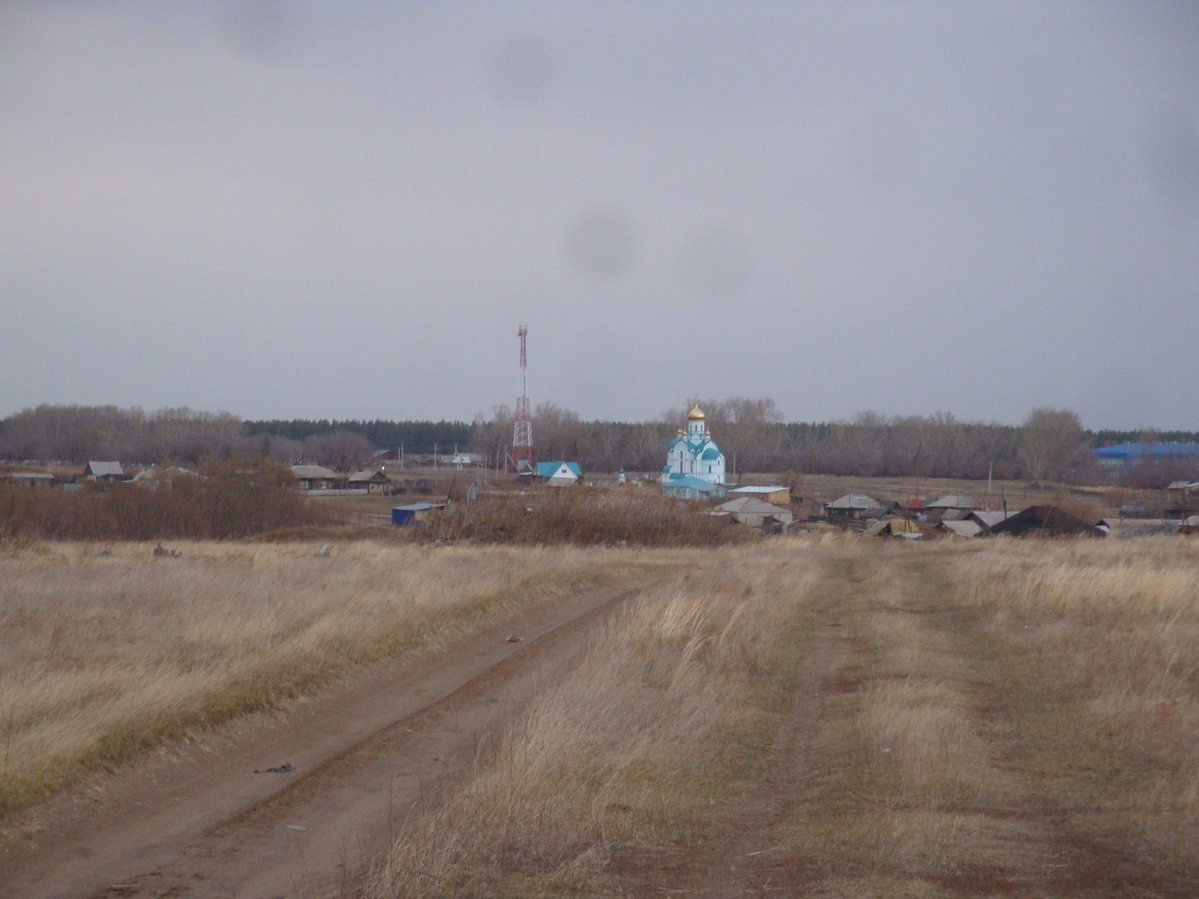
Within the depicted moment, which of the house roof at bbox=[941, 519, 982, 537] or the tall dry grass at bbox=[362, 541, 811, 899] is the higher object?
the tall dry grass at bbox=[362, 541, 811, 899]

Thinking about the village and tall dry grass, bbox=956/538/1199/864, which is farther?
the village

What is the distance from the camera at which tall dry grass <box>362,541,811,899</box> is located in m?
5.14

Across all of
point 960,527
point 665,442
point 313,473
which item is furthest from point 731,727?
point 665,442

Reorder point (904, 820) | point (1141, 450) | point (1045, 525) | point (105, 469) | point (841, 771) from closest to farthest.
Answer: point (904, 820), point (841, 771), point (1045, 525), point (105, 469), point (1141, 450)

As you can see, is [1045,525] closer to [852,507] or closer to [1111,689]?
[852,507]

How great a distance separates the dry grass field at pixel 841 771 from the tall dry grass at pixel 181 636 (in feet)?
8.89

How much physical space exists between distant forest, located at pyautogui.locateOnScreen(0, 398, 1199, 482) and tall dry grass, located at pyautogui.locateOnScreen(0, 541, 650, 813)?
333ft

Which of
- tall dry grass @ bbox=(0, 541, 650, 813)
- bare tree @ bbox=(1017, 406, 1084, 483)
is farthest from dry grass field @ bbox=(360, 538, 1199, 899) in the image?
bare tree @ bbox=(1017, 406, 1084, 483)

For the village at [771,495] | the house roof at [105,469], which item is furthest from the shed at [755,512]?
the house roof at [105,469]

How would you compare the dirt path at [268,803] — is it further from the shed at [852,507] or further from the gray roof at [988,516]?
the shed at [852,507]

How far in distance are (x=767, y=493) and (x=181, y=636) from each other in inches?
3164

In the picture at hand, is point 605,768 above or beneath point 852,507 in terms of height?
above

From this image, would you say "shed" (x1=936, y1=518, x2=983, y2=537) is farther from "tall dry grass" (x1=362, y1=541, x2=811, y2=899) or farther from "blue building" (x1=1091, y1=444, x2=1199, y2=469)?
"blue building" (x1=1091, y1=444, x2=1199, y2=469)

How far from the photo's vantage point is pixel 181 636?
1126cm
